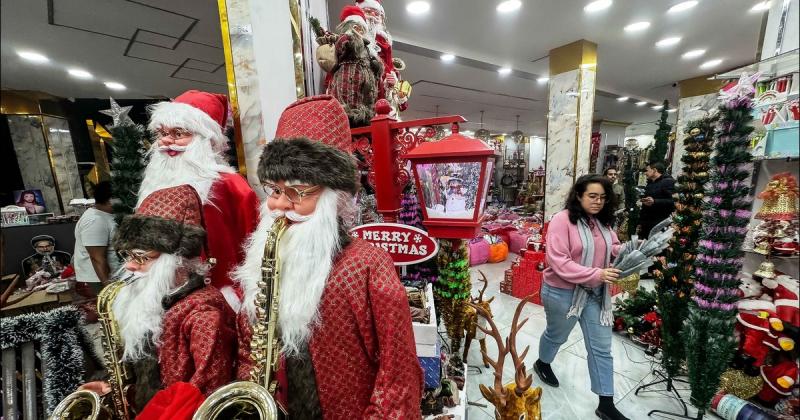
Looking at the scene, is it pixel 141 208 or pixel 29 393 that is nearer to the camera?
pixel 141 208

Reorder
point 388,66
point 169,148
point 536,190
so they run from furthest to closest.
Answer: point 536,190
point 388,66
point 169,148

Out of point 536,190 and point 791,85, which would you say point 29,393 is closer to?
point 791,85

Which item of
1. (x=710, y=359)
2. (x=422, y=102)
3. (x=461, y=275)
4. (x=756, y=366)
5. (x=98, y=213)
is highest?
(x=422, y=102)

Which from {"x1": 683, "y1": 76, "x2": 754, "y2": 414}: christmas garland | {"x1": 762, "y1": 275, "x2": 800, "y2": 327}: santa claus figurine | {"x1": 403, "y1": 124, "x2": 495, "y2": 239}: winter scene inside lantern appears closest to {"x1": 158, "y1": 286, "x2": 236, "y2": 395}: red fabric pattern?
{"x1": 403, "y1": 124, "x2": 495, "y2": 239}: winter scene inside lantern

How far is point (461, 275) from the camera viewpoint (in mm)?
1621

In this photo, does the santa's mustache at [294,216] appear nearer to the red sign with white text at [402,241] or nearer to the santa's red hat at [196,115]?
the red sign with white text at [402,241]

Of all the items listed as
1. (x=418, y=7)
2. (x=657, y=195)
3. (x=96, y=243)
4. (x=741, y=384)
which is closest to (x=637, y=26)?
(x=657, y=195)

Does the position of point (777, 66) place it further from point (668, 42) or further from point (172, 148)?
point (668, 42)

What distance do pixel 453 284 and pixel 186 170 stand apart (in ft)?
4.72

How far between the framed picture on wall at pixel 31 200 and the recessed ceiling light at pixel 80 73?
1.71ft

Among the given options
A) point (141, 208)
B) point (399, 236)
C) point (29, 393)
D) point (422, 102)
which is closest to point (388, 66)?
point (399, 236)

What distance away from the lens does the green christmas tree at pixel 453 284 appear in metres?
1.59

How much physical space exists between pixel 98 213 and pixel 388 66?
7.37 ft

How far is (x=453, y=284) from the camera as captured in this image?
5.34ft
